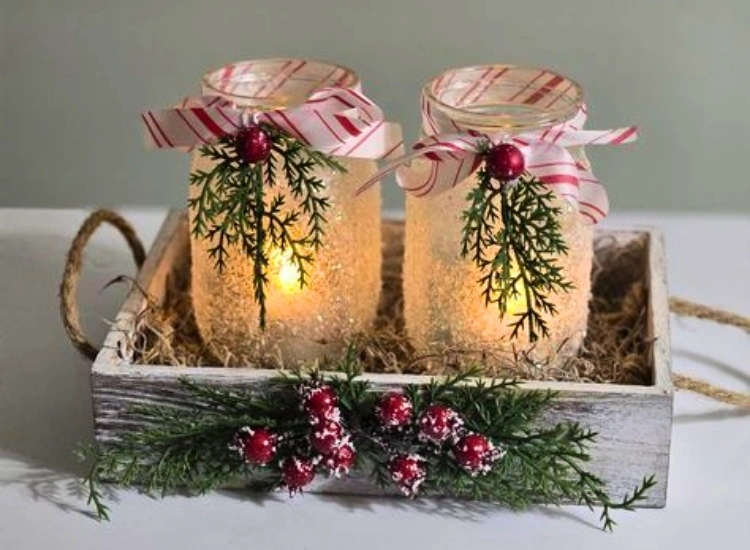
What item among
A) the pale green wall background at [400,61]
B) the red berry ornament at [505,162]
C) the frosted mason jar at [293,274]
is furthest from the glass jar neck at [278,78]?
the pale green wall background at [400,61]

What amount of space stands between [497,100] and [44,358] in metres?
0.37

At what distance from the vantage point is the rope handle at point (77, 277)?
0.83 m

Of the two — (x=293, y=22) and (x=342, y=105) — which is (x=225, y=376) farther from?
(x=293, y=22)

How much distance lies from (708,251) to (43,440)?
1.88 ft

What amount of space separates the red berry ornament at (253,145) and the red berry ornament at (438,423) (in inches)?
6.6

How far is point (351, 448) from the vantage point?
28.6 inches

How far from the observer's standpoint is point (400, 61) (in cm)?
138

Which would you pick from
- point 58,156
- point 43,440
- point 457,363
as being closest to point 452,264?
→ point 457,363

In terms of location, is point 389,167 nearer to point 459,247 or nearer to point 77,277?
point 459,247

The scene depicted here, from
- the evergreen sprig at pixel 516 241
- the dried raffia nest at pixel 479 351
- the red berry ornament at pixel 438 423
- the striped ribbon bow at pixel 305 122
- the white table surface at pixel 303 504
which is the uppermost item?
the striped ribbon bow at pixel 305 122

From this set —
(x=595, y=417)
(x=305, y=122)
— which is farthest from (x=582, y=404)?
(x=305, y=122)

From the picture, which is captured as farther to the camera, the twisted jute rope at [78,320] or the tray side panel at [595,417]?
the twisted jute rope at [78,320]

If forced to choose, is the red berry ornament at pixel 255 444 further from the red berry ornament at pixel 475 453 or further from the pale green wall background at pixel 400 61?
the pale green wall background at pixel 400 61

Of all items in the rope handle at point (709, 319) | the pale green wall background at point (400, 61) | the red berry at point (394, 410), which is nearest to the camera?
the red berry at point (394, 410)
